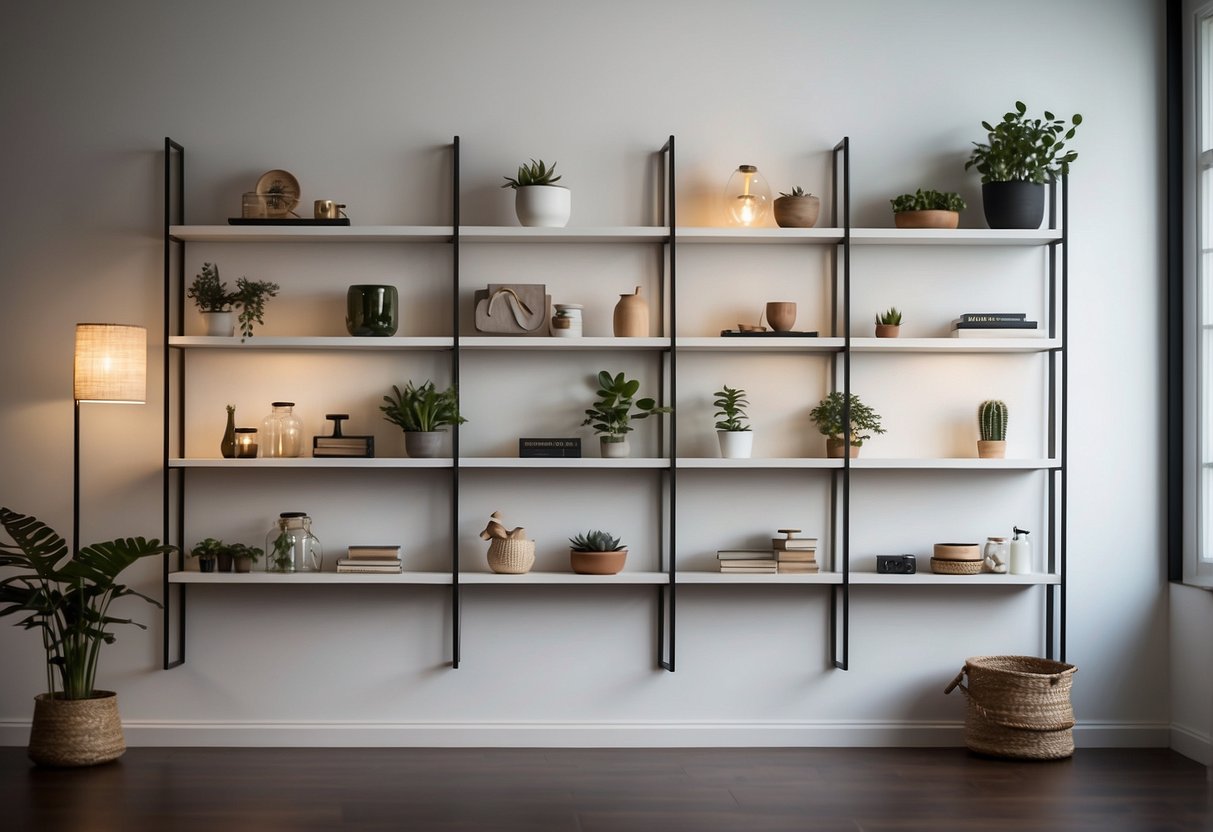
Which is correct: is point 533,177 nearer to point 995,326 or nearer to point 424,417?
point 424,417

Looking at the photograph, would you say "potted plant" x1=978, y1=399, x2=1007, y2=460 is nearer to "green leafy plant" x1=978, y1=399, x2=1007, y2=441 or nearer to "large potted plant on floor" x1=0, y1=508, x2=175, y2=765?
"green leafy plant" x1=978, y1=399, x2=1007, y2=441

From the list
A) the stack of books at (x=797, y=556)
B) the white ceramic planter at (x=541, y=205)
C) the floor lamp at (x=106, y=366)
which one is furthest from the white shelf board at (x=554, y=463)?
the floor lamp at (x=106, y=366)

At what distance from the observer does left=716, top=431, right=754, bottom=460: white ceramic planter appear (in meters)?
4.29

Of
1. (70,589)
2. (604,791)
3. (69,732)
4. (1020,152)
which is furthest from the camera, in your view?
(1020,152)

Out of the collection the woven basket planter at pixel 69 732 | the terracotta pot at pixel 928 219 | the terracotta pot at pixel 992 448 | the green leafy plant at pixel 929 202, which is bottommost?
the woven basket planter at pixel 69 732

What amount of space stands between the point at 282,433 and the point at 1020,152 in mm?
3061

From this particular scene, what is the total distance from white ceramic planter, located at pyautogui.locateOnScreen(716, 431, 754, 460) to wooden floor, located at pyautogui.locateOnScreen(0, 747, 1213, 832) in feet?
3.77

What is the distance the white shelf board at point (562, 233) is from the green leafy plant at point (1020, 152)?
1306mm

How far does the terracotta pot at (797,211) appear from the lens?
170 inches

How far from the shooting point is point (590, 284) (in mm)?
4480

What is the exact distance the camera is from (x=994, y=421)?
436cm

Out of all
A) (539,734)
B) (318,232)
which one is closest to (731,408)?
(539,734)

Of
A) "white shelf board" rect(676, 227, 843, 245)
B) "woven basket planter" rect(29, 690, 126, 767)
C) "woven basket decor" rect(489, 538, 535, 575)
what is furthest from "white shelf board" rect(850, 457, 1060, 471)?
"woven basket planter" rect(29, 690, 126, 767)

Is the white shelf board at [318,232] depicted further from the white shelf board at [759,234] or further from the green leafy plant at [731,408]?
the green leafy plant at [731,408]
